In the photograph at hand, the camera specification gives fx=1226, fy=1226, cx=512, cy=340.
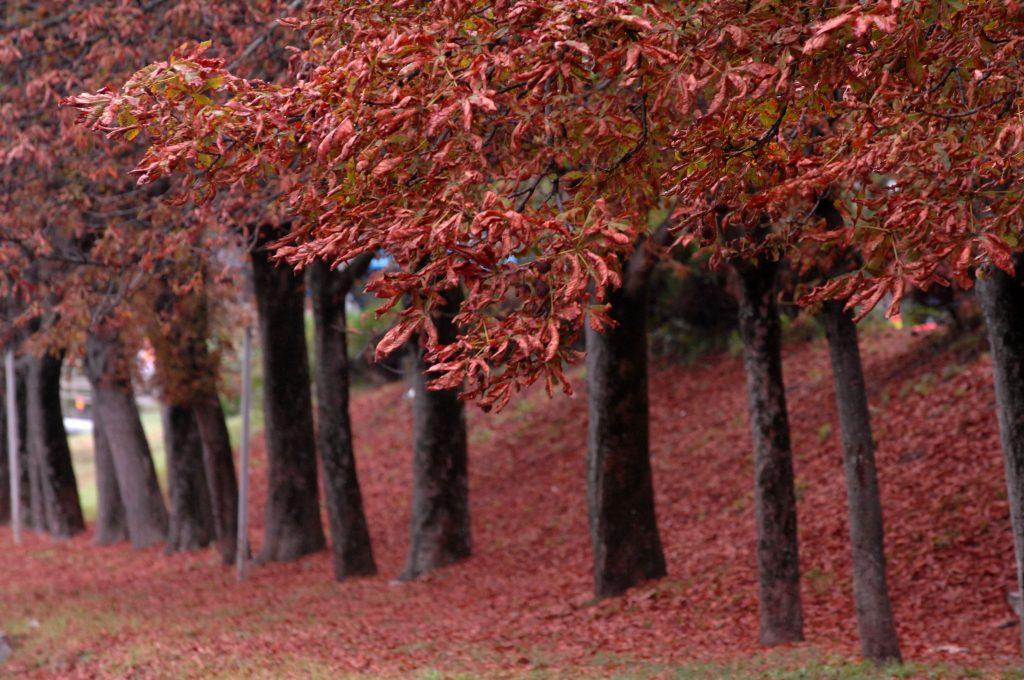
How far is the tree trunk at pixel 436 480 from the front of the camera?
Answer: 1540 cm

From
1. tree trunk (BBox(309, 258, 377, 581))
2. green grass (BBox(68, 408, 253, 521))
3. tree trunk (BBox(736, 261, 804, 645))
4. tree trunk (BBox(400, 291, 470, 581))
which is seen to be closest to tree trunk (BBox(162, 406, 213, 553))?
tree trunk (BBox(309, 258, 377, 581))

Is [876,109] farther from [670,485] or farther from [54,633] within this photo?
[670,485]

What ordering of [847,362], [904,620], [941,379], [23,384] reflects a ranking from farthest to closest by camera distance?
[23,384]
[941,379]
[904,620]
[847,362]

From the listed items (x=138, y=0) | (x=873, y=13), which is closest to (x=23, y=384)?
(x=138, y=0)

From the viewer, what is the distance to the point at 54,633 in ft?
43.1

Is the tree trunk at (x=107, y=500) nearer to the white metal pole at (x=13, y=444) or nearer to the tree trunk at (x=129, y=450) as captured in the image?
the tree trunk at (x=129, y=450)

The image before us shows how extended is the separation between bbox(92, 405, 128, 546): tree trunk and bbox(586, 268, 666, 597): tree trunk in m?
12.7

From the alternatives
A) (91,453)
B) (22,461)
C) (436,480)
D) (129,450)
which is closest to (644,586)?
(436,480)

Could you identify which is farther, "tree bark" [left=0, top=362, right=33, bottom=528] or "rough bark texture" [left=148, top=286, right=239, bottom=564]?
"tree bark" [left=0, top=362, right=33, bottom=528]

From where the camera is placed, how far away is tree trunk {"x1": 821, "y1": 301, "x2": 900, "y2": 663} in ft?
28.6

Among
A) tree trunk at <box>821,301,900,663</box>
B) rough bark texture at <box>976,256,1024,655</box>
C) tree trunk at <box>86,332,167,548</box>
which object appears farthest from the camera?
tree trunk at <box>86,332,167,548</box>

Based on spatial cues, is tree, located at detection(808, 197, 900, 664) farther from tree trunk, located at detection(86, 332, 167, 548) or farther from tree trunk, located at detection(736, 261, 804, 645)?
tree trunk, located at detection(86, 332, 167, 548)

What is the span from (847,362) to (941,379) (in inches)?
329

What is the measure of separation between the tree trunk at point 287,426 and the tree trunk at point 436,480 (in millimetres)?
2202
